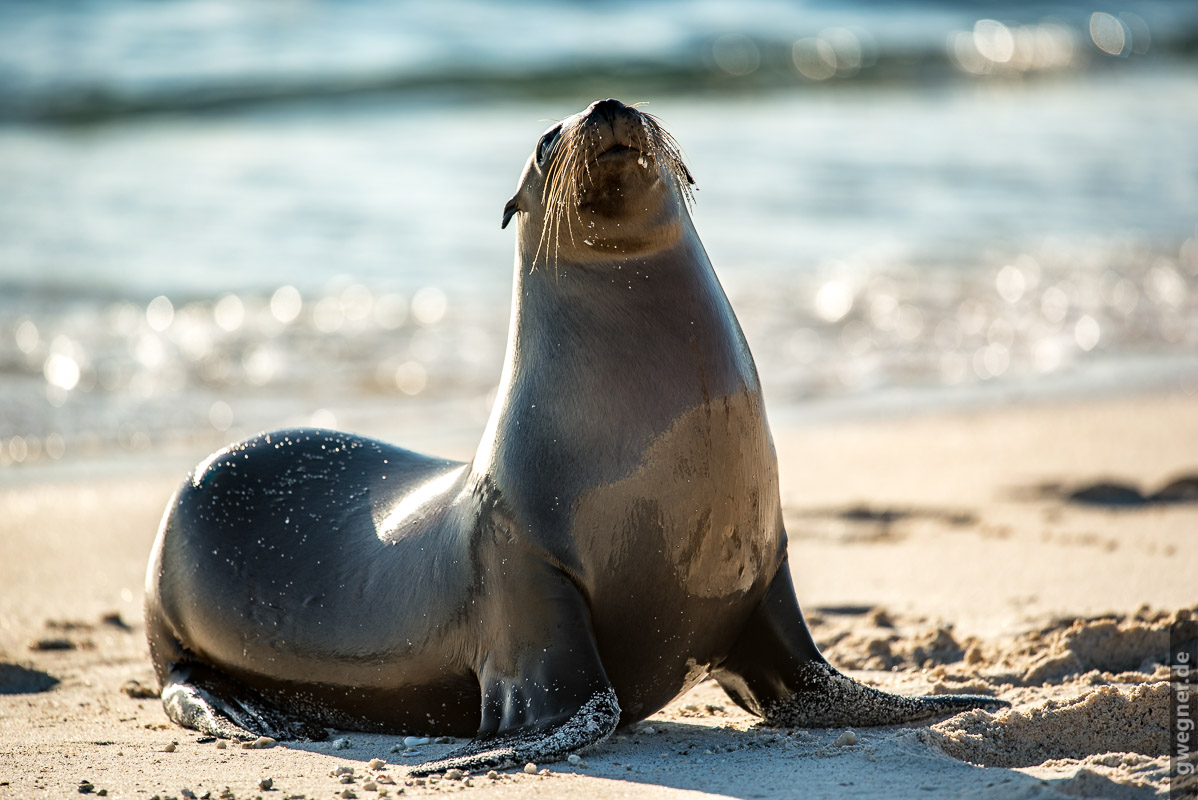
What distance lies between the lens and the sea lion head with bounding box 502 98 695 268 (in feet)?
11.9

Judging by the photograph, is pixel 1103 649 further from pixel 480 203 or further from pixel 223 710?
pixel 480 203

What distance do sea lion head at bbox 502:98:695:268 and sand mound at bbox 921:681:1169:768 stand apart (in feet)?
4.78

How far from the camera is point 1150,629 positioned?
443 cm

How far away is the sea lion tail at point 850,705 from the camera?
3.79 m

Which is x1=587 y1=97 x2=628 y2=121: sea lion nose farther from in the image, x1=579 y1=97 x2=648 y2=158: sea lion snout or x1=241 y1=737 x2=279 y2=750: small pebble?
x1=241 y1=737 x2=279 y2=750: small pebble

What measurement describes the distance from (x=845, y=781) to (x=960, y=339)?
7067mm

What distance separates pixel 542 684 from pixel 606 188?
1.24 m

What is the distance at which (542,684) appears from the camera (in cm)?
352

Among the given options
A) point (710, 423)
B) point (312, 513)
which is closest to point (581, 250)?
point (710, 423)

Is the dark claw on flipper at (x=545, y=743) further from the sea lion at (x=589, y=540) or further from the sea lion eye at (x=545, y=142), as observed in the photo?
the sea lion eye at (x=545, y=142)

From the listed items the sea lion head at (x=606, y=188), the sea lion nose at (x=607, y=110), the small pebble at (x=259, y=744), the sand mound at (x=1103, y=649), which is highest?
the sea lion nose at (x=607, y=110)

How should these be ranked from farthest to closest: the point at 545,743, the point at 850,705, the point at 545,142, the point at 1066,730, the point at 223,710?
the point at 223,710 → the point at 545,142 → the point at 850,705 → the point at 1066,730 → the point at 545,743

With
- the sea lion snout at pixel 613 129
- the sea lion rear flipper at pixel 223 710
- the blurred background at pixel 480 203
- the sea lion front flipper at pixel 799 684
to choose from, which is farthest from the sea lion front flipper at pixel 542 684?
the blurred background at pixel 480 203

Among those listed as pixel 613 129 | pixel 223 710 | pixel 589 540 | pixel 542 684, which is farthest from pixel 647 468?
pixel 223 710
